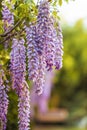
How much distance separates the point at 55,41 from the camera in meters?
4.78

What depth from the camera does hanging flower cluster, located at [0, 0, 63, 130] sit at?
4527 mm

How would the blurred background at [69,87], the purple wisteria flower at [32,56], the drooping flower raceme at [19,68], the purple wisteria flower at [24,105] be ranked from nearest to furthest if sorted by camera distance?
the purple wisteria flower at [32,56], the drooping flower raceme at [19,68], the purple wisteria flower at [24,105], the blurred background at [69,87]

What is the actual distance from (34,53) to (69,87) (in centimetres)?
1481

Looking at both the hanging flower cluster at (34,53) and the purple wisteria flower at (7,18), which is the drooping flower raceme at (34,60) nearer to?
the hanging flower cluster at (34,53)

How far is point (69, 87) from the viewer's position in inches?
760

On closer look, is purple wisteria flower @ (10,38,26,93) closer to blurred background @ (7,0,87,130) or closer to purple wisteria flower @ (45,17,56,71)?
purple wisteria flower @ (45,17,56,71)

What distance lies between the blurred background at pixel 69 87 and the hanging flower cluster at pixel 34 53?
12.7 m

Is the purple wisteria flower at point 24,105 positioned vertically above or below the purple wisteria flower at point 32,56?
below

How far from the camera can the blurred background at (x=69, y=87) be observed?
18.2m

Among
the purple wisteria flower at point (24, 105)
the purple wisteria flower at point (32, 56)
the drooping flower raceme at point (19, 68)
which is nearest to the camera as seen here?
the purple wisteria flower at point (32, 56)

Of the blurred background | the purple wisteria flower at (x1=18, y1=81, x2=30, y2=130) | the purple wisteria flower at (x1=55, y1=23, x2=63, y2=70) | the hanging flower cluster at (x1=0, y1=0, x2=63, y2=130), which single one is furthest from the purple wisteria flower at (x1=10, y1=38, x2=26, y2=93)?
the blurred background

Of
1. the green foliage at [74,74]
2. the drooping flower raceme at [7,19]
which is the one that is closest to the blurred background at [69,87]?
the green foliage at [74,74]

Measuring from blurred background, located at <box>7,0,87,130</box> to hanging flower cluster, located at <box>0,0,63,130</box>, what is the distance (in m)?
12.7

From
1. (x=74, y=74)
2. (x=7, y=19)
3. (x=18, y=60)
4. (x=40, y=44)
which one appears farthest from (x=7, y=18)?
(x=74, y=74)
